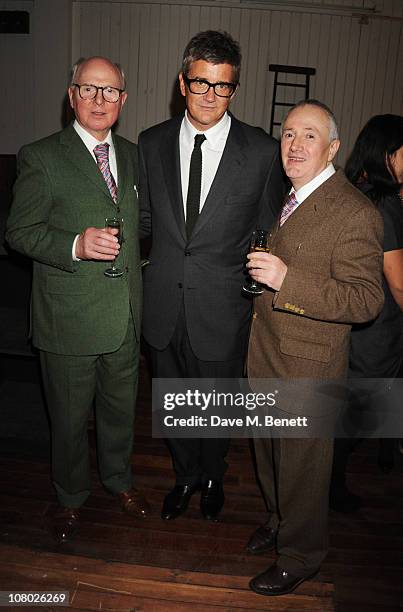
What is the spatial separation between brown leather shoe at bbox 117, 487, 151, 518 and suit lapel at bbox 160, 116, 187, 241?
1.23 metres

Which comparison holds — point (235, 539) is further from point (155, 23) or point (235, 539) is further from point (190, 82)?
point (155, 23)

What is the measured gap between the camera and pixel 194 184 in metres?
2.15

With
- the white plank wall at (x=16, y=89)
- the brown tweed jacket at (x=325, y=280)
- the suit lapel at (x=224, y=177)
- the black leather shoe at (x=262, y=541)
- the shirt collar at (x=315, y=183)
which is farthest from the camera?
the white plank wall at (x=16, y=89)

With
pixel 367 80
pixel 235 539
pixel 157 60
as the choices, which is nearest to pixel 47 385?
pixel 235 539

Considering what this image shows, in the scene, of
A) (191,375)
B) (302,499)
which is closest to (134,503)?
(191,375)

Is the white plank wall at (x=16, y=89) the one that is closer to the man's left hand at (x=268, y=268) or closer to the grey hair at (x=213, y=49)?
the grey hair at (x=213, y=49)

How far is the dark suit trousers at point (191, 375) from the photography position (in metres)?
2.31

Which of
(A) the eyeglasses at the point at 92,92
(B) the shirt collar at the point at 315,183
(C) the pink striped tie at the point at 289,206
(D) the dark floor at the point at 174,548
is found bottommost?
(D) the dark floor at the point at 174,548

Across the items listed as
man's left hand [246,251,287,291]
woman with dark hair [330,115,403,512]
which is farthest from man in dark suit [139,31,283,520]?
man's left hand [246,251,287,291]

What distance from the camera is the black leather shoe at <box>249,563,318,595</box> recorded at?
79.2 inches

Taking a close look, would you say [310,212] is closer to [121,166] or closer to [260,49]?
[121,166]

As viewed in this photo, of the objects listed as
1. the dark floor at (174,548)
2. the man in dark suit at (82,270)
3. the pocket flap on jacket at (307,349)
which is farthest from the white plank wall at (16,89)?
the pocket flap on jacket at (307,349)

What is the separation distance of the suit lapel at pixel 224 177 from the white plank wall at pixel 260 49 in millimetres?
6092

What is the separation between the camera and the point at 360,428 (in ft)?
8.11
